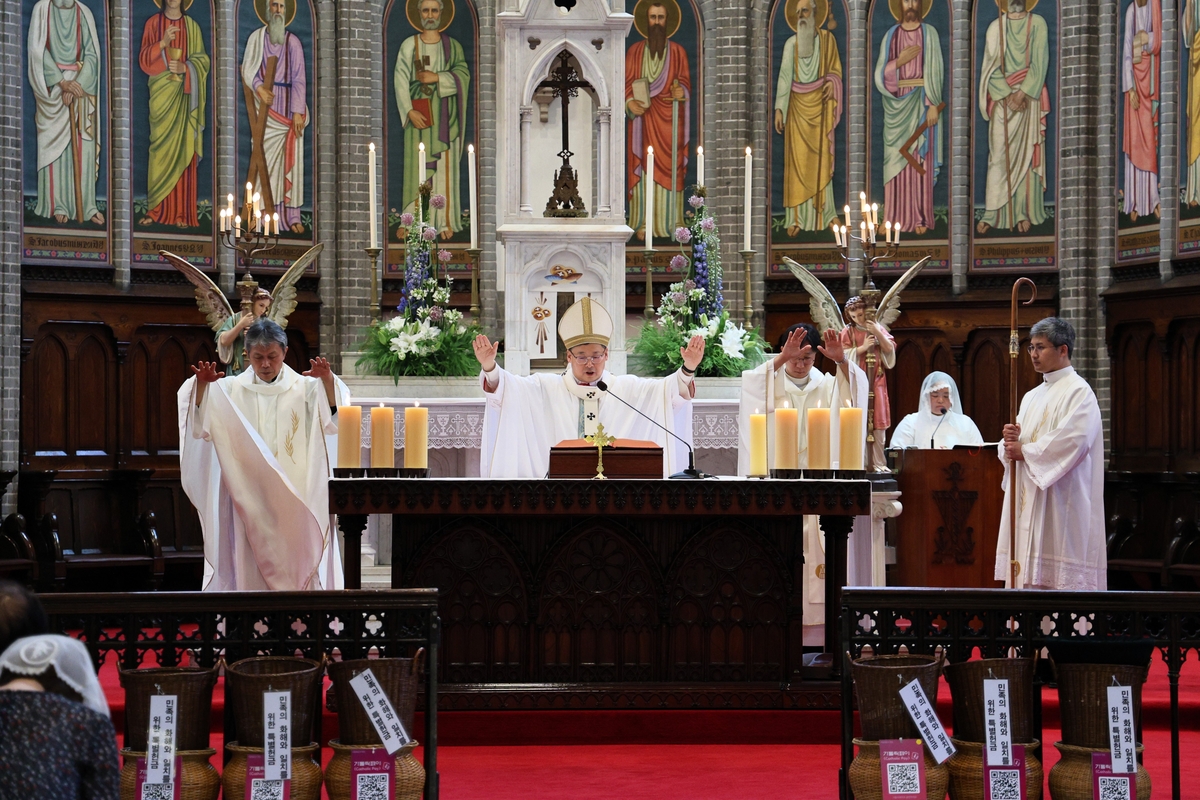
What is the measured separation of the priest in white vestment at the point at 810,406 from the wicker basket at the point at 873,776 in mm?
2945

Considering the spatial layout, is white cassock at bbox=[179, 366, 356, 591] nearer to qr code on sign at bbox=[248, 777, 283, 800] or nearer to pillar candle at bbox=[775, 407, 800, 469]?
pillar candle at bbox=[775, 407, 800, 469]

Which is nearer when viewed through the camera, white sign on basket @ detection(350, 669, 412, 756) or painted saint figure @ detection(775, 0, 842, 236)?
white sign on basket @ detection(350, 669, 412, 756)

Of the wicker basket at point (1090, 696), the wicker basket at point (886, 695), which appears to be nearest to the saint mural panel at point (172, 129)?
the wicker basket at point (886, 695)

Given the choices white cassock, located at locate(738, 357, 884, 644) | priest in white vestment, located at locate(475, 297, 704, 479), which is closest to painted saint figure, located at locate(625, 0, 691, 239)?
white cassock, located at locate(738, 357, 884, 644)

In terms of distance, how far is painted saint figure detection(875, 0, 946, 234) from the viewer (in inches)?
521

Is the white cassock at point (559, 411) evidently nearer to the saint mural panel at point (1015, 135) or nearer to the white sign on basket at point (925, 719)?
the white sign on basket at point (925, 719)

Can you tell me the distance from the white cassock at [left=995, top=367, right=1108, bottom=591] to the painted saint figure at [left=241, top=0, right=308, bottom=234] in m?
7.93

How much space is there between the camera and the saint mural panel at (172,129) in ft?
40.8

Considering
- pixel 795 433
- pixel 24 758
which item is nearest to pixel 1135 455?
pixel 795 433

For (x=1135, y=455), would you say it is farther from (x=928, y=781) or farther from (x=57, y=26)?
(x=57, y=26)

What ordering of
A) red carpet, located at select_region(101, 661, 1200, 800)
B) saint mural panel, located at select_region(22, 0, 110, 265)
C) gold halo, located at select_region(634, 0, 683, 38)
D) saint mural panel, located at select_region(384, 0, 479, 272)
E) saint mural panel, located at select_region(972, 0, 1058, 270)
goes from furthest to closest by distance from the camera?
Result: gold halo, located at select_region(634, 0, 683, 38), saint mural panel, located at select_region(384, 0, 479, 272), saint mural panel, located at select_region(972, 0, 1058, 270), saint mural panel, located at select_region(22, 0, 110, 265), red carpet, located at select_region(101, 661, 1200, 800)

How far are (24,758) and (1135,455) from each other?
11.1m

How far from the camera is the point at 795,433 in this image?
5.93 metres

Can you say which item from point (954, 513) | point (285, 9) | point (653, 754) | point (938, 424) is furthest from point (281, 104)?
point (653, 754)
